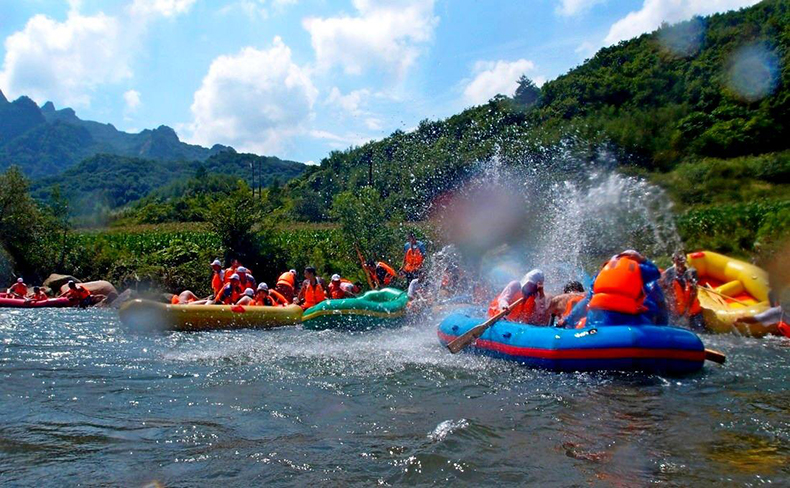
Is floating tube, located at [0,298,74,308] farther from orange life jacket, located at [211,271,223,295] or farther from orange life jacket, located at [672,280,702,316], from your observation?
orange life jacket, located at [672,280,702,316]

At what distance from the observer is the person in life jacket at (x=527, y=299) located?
26.5 ft

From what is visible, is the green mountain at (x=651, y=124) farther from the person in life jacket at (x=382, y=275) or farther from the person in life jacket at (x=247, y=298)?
the person in life jacket at (x=247, y=298)

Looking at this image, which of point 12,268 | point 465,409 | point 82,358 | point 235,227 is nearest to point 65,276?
point 12,268

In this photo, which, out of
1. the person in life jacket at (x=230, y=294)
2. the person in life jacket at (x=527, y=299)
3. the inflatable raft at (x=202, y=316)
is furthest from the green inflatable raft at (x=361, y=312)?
the person in life jacket at (x=527, y=299)

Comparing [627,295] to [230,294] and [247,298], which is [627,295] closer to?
[247,298]

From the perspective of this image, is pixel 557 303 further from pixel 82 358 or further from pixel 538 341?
pixel 82 358

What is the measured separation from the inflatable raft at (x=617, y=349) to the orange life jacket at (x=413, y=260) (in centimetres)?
652

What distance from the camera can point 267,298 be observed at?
12.9 metres

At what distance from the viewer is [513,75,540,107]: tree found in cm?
3506

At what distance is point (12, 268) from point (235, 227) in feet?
26.6

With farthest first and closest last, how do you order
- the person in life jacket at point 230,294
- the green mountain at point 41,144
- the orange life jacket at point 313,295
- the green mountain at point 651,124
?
1. the green mountain at point 41,144
2. the green mountain at point 651,124
3. the person in life jacket at point 230,294
4. the orange life jacket at point 313,295

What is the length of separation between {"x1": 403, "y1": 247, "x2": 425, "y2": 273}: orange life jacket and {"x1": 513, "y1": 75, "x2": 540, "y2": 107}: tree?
22.0m

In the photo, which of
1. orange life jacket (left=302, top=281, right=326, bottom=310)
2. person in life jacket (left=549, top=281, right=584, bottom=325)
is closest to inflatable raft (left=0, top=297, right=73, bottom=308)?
orange life jacket (left=302, top=281, right=326, bottom=310)

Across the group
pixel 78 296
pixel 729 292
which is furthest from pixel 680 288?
pixel 78 296
